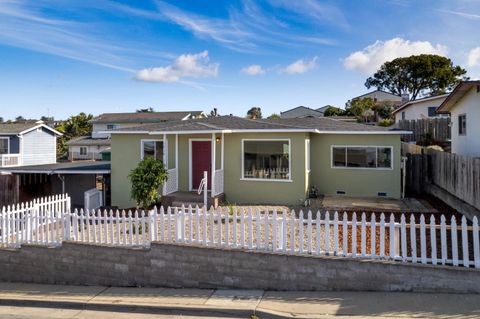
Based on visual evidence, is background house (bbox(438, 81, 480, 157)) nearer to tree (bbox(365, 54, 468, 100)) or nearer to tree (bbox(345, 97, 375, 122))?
tree (bbox(345, 97, 375, 122))

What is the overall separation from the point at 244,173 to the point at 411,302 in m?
9.08

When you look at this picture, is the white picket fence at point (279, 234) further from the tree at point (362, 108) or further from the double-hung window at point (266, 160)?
the tree at point (362, 108)

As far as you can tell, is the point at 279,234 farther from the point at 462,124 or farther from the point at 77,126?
the point at 77,126

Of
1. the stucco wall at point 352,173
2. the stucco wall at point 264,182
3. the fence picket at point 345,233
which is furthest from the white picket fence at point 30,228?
the stucco wall at point 352,173

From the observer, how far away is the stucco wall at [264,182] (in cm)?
1416

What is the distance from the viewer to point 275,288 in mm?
7059

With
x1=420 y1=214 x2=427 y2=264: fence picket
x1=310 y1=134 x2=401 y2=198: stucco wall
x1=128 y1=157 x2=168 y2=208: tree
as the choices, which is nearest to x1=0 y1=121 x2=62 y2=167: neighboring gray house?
x1=128 y1=157 x2=168 y2=208: tree

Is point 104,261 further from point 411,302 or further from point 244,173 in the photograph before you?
point 244,173

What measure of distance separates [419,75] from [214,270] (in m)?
55.6

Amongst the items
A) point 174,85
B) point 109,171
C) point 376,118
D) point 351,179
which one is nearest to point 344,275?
point 351,179

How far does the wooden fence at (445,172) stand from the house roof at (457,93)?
6.98ft

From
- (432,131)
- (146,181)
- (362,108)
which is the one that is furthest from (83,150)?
(432,131)

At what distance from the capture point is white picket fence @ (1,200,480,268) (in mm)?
6520

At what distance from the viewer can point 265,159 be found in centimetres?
1451
